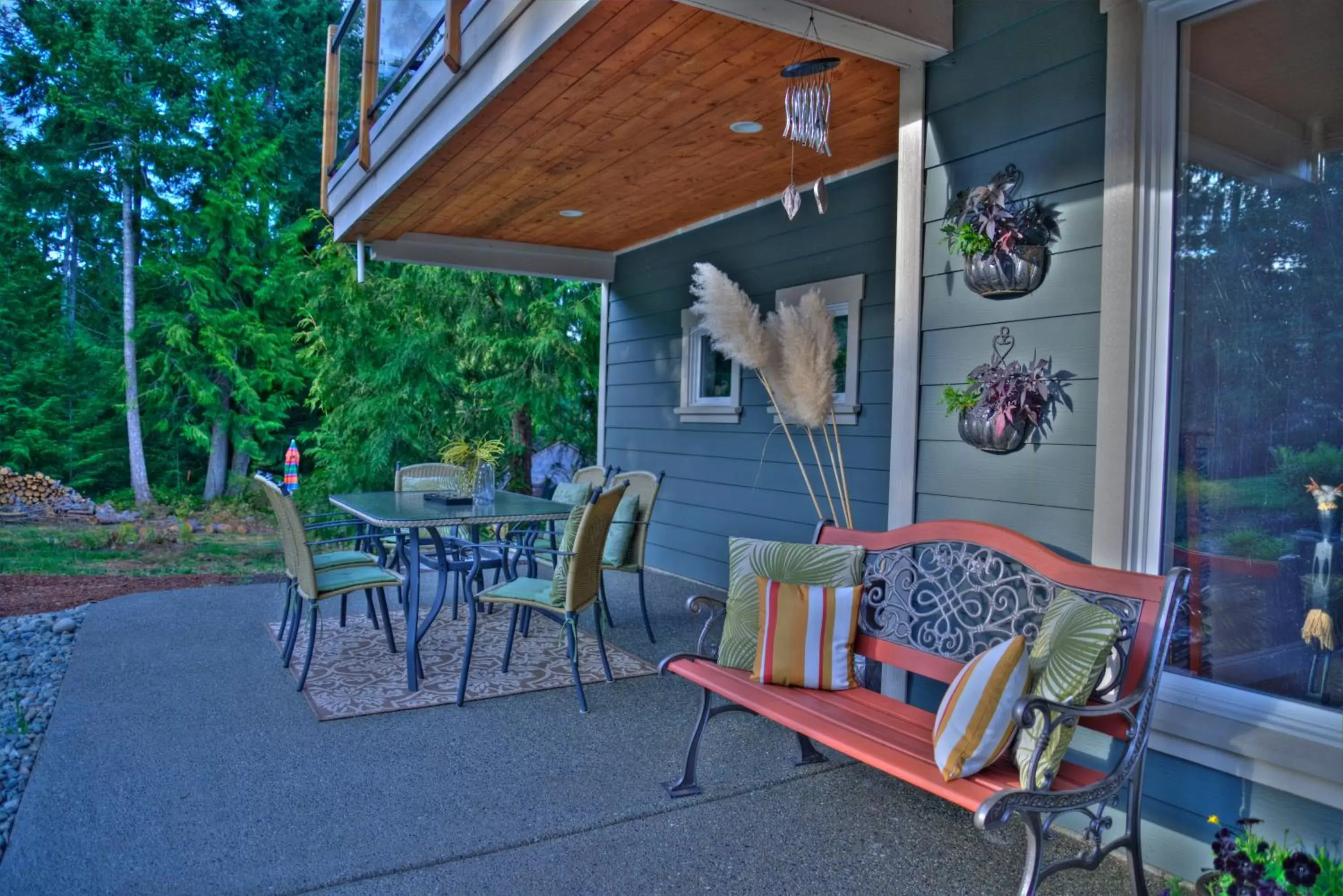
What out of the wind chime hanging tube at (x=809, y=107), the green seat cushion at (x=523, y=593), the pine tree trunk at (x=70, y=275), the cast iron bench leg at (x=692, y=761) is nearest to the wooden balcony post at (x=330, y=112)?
the wind chime hanging tube at (x=809, y=107)

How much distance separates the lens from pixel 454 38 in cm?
347

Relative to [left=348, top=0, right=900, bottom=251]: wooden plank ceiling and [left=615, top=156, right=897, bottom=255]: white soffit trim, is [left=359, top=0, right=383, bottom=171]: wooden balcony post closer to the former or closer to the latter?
[left=348, top=0, right=900, bottom=251]: wooden plank ceiling

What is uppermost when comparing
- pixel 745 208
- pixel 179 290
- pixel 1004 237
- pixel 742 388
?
pixel 179 290

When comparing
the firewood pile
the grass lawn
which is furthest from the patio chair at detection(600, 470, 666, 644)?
the firewood pile

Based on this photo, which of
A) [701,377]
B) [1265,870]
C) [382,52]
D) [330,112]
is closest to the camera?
[1265,870]

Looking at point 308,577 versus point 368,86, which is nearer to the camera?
point 308,577

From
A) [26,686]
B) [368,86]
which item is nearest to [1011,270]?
[368,86]

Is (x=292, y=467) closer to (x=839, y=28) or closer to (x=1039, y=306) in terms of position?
(x=839, y=28)

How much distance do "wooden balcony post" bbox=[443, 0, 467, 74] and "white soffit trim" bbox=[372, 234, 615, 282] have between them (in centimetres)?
261

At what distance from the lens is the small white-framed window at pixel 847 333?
437cm

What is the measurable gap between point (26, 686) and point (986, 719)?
386 centimetres

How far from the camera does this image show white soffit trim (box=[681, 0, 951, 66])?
7.75 ft

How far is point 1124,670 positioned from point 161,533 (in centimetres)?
890

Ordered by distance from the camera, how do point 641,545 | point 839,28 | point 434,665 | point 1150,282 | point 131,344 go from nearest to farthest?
point 1150,282
point 839,28
point 434,665
point 641,545
point 131,344
